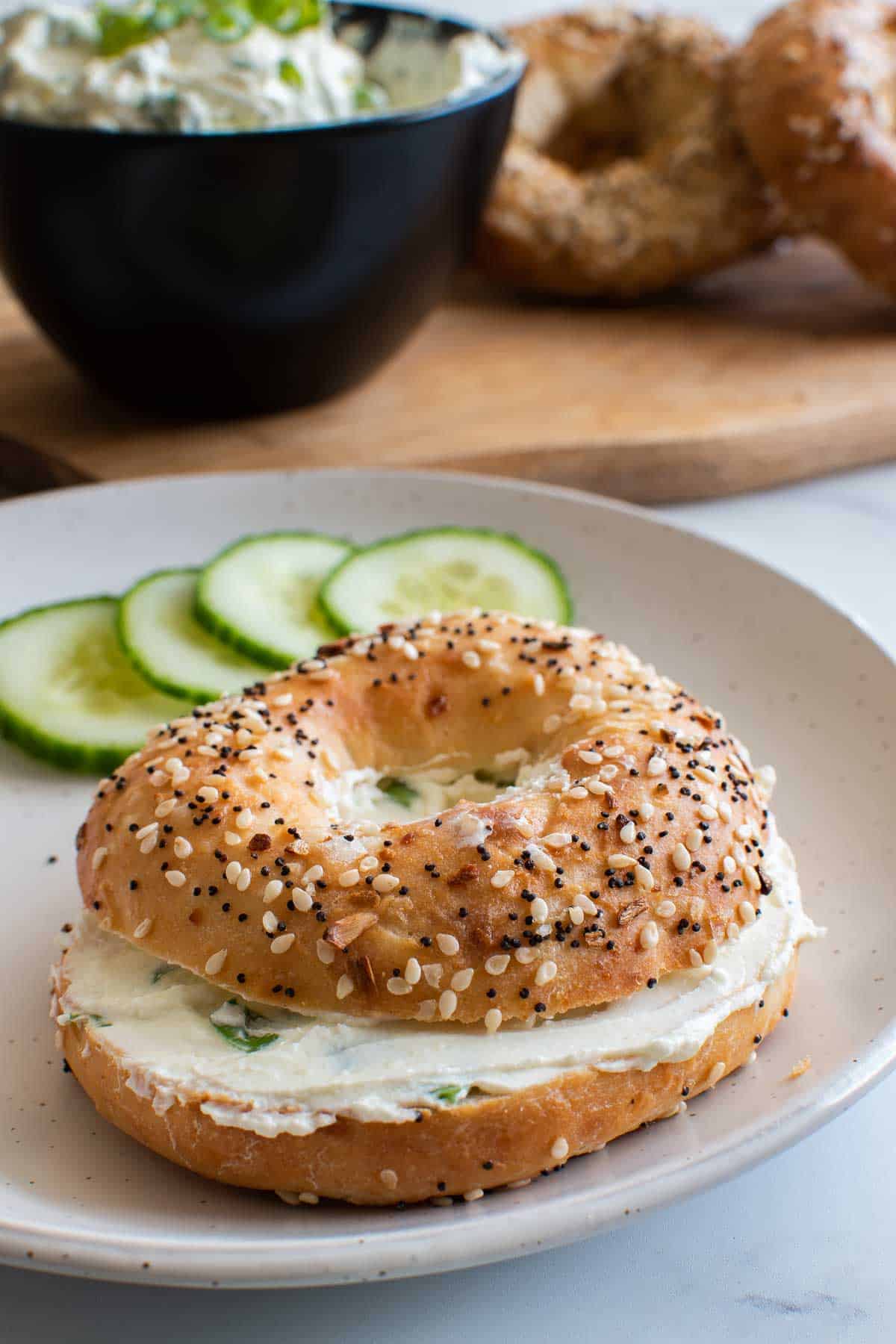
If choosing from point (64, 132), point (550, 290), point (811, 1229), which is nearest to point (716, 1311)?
point (811, 1229)

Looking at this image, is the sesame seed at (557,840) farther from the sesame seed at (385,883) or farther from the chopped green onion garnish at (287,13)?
the chopped green onion garnish at (287,13)

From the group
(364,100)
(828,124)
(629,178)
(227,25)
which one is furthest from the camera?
(629,178)

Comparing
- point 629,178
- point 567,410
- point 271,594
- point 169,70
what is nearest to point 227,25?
point 169,70

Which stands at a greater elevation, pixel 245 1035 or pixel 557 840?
pixel 557 840

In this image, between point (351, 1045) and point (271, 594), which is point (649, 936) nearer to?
point (351, 1045)

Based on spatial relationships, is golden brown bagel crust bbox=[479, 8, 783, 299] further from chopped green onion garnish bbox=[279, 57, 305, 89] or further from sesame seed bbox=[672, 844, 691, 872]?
sesame seed bbox=[672, 844, 691, 872]

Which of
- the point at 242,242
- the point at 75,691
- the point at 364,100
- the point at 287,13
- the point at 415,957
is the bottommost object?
the point at 75,691

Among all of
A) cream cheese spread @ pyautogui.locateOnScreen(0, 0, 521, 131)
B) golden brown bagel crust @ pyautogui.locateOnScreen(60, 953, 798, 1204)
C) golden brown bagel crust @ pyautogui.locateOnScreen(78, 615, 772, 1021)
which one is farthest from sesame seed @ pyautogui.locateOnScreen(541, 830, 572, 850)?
cream cheese spread @ pyautogui.locateOnScreen(0, 0, 521, 131)
